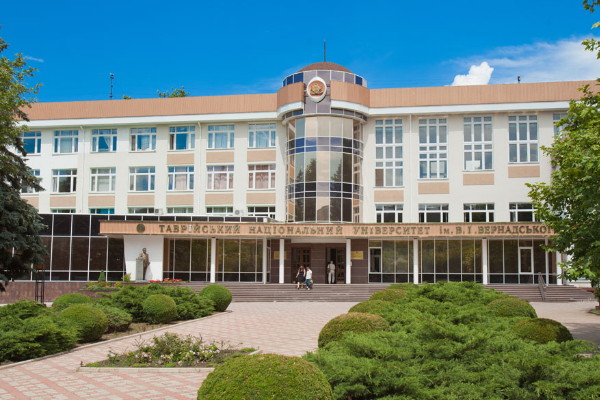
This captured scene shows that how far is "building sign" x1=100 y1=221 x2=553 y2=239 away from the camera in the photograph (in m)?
33.9

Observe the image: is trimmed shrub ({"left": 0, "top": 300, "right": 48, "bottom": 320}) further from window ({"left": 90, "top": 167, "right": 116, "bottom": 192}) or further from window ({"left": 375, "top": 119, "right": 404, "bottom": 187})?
window ({"left": 90, "top": 167, "right": 116, "bottom": 192})

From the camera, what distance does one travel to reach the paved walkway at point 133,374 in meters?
9.38

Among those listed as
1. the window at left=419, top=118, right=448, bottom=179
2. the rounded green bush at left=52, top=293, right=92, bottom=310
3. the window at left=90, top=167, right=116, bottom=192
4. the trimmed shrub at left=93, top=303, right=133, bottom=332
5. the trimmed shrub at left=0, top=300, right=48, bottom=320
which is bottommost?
the trimmed shrub at left=93, top=303, right=133, bottom=332

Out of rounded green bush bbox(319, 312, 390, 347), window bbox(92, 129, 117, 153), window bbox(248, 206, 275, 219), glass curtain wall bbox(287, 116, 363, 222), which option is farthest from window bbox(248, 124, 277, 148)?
rounded green bush bbox(319, 312, 390, 347)

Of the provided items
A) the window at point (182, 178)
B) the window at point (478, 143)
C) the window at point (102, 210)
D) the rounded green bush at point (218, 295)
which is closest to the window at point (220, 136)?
the window at point (182, 178)

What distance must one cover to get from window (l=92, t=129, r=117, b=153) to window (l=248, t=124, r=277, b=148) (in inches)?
377

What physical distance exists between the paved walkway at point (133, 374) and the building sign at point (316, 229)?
550 inches

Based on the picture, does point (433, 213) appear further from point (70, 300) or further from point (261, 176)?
point (70, 300)

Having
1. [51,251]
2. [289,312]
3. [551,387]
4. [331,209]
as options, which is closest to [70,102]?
[51,251]

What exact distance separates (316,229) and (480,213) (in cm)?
1068

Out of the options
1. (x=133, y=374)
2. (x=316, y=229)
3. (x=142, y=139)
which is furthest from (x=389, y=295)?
(x=142, y=139)

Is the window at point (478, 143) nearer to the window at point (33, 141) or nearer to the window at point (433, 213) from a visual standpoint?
the window at point (433, 213)

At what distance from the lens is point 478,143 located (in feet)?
126

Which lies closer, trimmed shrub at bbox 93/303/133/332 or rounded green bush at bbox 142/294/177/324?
trimmed shrub at bbox 93/303/133/332
